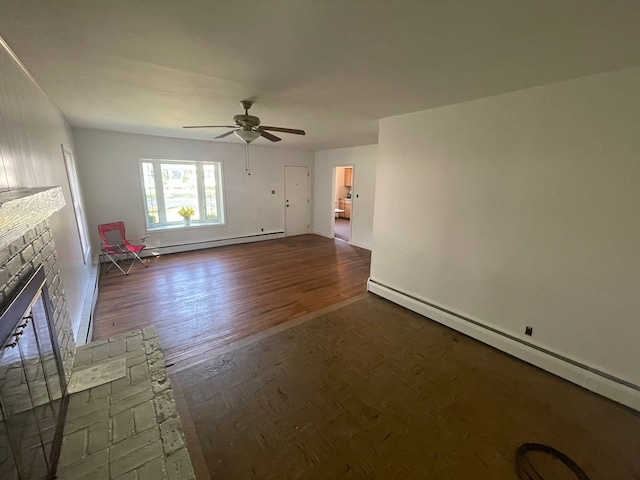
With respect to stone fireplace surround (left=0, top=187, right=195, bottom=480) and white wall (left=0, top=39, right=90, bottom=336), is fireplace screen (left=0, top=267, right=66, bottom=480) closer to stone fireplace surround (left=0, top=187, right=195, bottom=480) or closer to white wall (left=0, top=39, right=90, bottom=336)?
stone fireplace surround (left=0, top=187, right=195, bottom=480)

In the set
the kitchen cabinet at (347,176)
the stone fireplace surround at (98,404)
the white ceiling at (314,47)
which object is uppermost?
the white ceiling at (314,47)

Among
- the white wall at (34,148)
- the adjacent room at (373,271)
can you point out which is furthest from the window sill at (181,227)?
the white wall at (34,148)

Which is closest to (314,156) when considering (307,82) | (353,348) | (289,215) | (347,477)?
(289,215)

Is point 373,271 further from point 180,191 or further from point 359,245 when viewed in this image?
point 180,191

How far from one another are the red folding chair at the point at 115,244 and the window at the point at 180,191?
24.1 inches

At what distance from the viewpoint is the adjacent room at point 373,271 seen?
51.7 inches

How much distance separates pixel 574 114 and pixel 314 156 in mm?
6022

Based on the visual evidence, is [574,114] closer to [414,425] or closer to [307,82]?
[307,82]

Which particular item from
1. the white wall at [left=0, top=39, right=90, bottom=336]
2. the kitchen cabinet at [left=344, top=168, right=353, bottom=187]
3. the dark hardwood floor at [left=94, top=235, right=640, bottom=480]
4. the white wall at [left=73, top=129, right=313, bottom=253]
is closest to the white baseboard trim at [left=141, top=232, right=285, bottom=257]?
the white wall at [left=73, top=129, right=313, bottom=253]

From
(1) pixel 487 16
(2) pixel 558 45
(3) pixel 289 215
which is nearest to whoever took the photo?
(1) pixel 487 16

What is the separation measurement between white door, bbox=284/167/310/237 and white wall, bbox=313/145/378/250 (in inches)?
11.3

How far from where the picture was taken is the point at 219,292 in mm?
3889

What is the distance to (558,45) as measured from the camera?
1.54 metres

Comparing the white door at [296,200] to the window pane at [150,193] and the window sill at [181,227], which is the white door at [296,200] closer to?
the window sill at [181,227]
